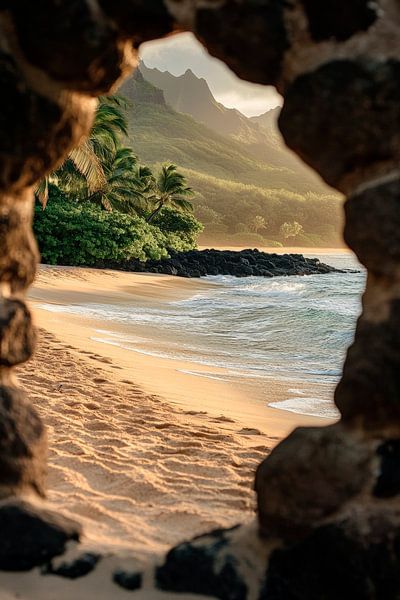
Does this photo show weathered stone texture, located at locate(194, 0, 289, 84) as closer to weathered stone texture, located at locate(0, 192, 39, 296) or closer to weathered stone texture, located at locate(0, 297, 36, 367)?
weathered stone texture, located at locate(0, 192, 39, 296)

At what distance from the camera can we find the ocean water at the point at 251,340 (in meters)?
8.44

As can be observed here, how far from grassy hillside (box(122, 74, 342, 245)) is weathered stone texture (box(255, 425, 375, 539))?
10676 cm

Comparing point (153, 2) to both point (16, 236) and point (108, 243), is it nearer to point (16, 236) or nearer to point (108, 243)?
point (16, 236)

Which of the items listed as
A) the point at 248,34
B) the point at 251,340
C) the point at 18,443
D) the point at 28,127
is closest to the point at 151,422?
the point at 18,443

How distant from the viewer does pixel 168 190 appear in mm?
41219

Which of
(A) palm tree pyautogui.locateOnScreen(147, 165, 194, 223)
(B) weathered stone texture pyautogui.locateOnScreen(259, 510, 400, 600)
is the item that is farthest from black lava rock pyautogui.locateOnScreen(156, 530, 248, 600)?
(A) palm tree pyautogui.locateOnScreen(147, 165, 194, 223)

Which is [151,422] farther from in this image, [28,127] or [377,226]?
[377,226]

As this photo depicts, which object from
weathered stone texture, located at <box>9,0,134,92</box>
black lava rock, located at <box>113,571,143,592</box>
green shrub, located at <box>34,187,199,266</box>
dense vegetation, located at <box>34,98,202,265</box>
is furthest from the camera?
green shrub, located at <box>34,187,199,266</box>

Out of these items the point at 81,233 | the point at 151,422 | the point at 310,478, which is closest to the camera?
the point at 310,478

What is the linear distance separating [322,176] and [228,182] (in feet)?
447

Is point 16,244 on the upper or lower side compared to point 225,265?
upper

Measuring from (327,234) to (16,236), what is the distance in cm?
13347

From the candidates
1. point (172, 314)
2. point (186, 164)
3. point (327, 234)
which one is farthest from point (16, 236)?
point (186, 164)

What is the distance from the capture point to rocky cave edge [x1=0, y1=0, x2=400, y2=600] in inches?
76.8
